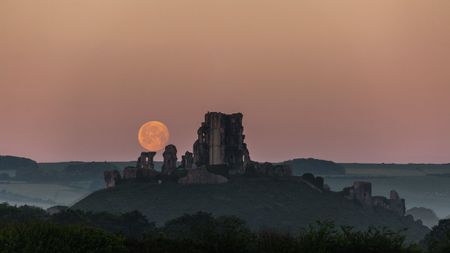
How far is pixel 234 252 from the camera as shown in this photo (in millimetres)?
82312

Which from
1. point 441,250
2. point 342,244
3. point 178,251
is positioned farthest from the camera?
point 441,250

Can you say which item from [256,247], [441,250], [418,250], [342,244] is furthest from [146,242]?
A: [441,250]

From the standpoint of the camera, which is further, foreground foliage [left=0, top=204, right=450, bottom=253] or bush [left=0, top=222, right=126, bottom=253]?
foreground foliage [left=0, top=204, right=450, bottom=253]

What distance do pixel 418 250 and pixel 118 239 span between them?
27.6 m

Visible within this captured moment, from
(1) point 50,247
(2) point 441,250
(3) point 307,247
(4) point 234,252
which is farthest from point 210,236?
(2) point 441,250

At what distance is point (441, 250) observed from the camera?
96.8 m

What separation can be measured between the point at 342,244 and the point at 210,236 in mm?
12102

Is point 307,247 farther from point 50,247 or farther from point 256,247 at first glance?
point 50,247

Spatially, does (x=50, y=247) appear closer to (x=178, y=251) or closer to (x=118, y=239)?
(x=118, y=239)

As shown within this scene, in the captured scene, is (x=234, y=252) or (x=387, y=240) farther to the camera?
(x=387, y=240)

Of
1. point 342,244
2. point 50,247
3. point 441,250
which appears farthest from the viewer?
point 441,250

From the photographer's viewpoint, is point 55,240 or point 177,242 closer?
point 55,240

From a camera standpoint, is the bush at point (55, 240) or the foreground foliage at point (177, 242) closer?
the bush at point (55, 240)

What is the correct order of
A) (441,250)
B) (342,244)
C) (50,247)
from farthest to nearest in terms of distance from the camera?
(441,250)
(342,244)
(50,247)
